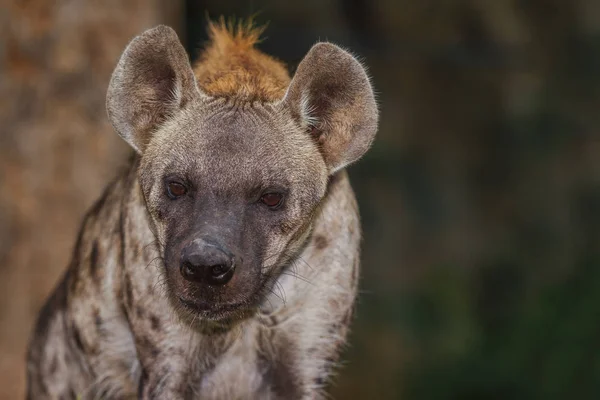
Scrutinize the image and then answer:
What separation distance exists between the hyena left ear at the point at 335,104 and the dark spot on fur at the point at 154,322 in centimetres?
97

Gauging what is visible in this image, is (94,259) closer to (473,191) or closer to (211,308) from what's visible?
(211,308)

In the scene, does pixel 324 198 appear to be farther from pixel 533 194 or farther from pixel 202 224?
pixel 533 194

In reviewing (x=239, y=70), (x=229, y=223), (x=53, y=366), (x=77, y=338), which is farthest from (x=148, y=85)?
(x=53, y=366)

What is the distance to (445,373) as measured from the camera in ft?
35.4

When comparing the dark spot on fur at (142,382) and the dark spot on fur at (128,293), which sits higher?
the dark spot on fur at (128,293)

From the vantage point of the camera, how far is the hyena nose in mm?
4227

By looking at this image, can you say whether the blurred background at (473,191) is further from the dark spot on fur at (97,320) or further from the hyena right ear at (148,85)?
the hyena right ear at (148,85)

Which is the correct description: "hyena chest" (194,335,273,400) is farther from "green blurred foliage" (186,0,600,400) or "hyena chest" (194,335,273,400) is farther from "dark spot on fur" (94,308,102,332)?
"green blurred foliage" (186,0,600,400)

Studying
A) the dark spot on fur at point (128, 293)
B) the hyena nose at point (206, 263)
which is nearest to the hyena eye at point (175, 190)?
the hyena nose at point (206, 263)

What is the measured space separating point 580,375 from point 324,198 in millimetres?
6321

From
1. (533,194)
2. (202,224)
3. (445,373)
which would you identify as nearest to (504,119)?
(533,194)

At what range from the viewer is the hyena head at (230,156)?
14.4ft

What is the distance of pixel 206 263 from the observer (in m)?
4.23

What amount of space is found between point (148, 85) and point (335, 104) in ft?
2.54
